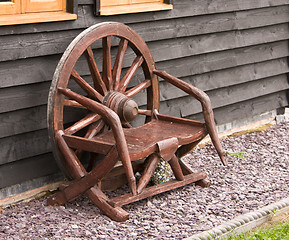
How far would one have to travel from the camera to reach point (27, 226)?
363 centimetres

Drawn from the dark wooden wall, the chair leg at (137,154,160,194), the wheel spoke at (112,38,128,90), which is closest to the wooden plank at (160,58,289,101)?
the dark wooden wall

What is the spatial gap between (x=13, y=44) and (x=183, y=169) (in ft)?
5.25

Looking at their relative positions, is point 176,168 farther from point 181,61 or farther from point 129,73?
point 181,61

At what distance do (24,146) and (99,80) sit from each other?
70 centimetres

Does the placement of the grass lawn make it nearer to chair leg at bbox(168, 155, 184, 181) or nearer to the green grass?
the green grass

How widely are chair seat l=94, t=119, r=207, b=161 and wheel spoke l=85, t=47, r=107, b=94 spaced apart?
33 centimetres

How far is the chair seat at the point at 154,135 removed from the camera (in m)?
3.78

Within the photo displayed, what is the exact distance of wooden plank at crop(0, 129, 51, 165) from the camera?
390 cm

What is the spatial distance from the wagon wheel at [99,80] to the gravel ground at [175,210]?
1.11ft

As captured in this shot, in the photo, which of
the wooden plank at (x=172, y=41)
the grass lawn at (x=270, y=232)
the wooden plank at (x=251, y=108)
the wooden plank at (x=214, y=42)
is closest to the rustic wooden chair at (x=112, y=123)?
the wooden plank at (x=172, y=41)

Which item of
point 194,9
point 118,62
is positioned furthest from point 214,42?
point 118,62

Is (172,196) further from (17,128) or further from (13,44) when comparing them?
(13,44)

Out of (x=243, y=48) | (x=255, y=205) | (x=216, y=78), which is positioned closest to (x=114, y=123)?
(x=255, y=205)

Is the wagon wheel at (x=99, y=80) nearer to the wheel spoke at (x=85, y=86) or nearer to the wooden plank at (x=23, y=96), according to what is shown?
the wheel spoke at (x=85, y=86)
